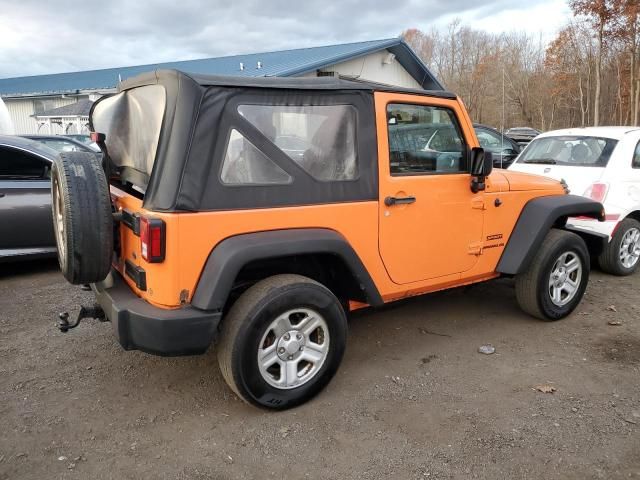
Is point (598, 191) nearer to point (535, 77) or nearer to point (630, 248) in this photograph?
point (630, 248)

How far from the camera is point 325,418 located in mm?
3006

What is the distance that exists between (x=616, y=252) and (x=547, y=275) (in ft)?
6.85

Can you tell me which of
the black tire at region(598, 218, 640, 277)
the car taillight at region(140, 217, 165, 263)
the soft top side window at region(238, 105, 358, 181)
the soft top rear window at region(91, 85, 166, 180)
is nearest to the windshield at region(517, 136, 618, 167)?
the black tire at region(598, 218, 640, 277)

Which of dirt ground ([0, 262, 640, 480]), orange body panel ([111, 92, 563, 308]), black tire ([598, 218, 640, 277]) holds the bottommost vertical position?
dirt ground ([0, 262, 640, 480])

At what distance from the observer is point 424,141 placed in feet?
11.6

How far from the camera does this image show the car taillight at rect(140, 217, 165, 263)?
2.56 meters

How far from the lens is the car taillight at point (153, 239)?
256cm

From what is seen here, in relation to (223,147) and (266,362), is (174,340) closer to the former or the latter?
(266,362)

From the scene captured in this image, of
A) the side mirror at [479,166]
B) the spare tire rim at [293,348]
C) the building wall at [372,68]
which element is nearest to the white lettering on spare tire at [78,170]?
the spare tire rim at [293,348]

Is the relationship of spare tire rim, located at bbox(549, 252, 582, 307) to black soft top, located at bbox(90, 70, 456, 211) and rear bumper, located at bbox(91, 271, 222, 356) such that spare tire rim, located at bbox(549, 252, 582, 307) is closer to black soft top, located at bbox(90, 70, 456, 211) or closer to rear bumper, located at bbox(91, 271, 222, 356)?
black soft top, located at bbox(90, 70, 456, 211)

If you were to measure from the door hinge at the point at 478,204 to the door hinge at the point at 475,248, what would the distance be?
0.89 feet

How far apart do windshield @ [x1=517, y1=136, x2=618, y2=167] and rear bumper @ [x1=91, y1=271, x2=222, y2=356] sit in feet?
16.6

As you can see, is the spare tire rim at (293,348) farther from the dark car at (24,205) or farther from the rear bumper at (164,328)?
the dark car at (24,205)

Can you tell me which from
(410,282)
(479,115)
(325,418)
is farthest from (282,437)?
(479,115)
